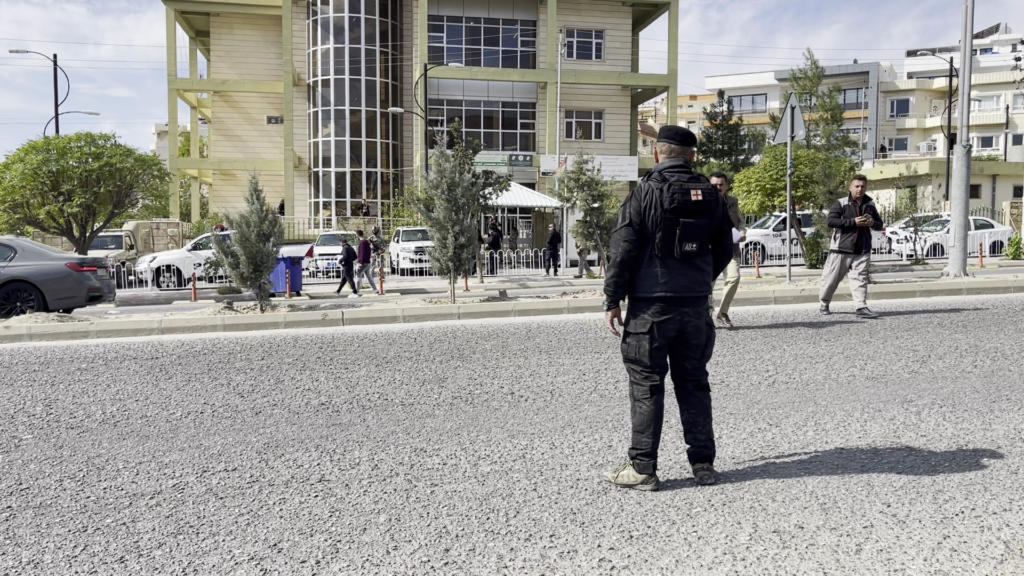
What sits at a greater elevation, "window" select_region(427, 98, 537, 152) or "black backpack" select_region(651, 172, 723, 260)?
"window" select_region(427, 98, 537, 152)

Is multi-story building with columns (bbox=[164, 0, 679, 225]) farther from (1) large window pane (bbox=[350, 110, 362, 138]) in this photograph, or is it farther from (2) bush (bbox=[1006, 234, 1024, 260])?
(2) bush (bbox=[1006, 234, 1024, 260])

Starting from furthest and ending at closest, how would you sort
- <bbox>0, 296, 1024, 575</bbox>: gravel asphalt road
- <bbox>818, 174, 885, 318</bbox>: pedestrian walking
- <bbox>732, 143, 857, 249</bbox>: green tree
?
→ <bbox>732, 143, 857, 249</bbox>: green tree → <bbox>818, 174, 885, 318</bbox>: pedestrian walking → <bbox>0, 296, 1024, 575</bbox>: gravel asphalt road

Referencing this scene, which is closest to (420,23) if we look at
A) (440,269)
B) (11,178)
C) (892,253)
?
(11,178)

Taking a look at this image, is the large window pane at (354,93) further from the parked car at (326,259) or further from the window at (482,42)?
the parked car at (326,259)

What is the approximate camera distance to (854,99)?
69.9 metres

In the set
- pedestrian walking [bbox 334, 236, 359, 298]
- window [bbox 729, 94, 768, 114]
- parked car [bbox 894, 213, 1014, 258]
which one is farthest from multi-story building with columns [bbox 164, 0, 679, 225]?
window [bbox 729, 94, 768, 114]

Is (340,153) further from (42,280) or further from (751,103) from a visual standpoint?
(751,103)

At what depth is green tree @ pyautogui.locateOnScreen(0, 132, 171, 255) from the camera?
27562mm

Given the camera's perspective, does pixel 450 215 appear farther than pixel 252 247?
Yes

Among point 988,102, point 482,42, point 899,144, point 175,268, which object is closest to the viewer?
point 175,268

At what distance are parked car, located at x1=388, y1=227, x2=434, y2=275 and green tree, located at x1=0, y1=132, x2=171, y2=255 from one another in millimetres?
10506

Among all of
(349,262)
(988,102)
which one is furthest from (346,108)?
(988,102)

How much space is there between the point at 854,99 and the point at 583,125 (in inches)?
1568

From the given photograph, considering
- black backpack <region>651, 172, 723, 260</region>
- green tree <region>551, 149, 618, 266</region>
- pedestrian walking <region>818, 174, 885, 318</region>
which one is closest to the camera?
black backpack <region>651, 172, 723, 260</region>
